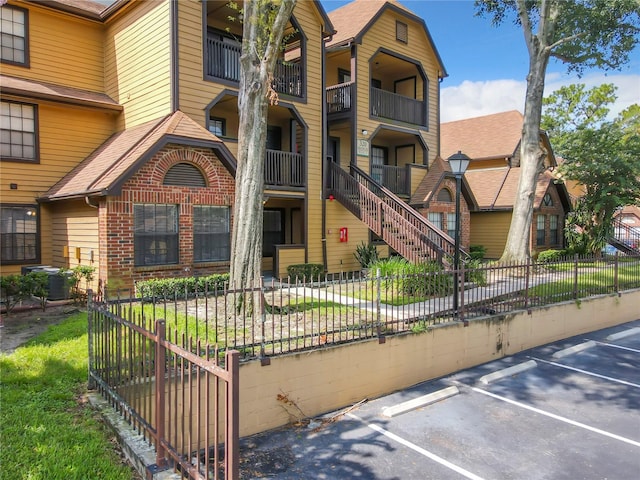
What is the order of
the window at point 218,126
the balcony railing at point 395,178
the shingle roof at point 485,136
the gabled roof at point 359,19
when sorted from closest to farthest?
the window at point 218,126, the gabled roof at point 359,19, the balcony railing at point 395,178, the shingle roof at point 485,136

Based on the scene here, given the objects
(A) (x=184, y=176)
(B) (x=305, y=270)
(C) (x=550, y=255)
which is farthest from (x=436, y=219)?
(A) (x=184, y=176)

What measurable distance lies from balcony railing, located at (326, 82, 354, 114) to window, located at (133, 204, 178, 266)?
881 centimetres

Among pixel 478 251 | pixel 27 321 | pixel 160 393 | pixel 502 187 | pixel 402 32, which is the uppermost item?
pixel 402 32

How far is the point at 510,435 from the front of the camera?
6.31 metres

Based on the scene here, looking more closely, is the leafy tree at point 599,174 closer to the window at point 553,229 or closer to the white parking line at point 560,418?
the window at point 553,229

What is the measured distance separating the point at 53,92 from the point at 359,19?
12.0 metres

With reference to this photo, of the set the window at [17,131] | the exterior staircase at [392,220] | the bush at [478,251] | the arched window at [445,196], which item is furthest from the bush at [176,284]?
the bush at [478,251]

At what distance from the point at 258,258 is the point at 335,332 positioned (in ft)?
7.85

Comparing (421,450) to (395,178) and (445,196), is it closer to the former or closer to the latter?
(395,178)

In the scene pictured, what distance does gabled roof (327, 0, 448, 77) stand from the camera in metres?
18.1

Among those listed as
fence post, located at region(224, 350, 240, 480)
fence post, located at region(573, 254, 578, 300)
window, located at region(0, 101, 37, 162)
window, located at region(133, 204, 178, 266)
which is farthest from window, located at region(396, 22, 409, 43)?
fence post, located at region(224, 350, 240, 480)

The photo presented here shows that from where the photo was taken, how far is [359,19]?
19016mm

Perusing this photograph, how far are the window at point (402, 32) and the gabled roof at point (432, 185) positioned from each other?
17.9ft

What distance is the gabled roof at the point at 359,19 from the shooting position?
18.1m
